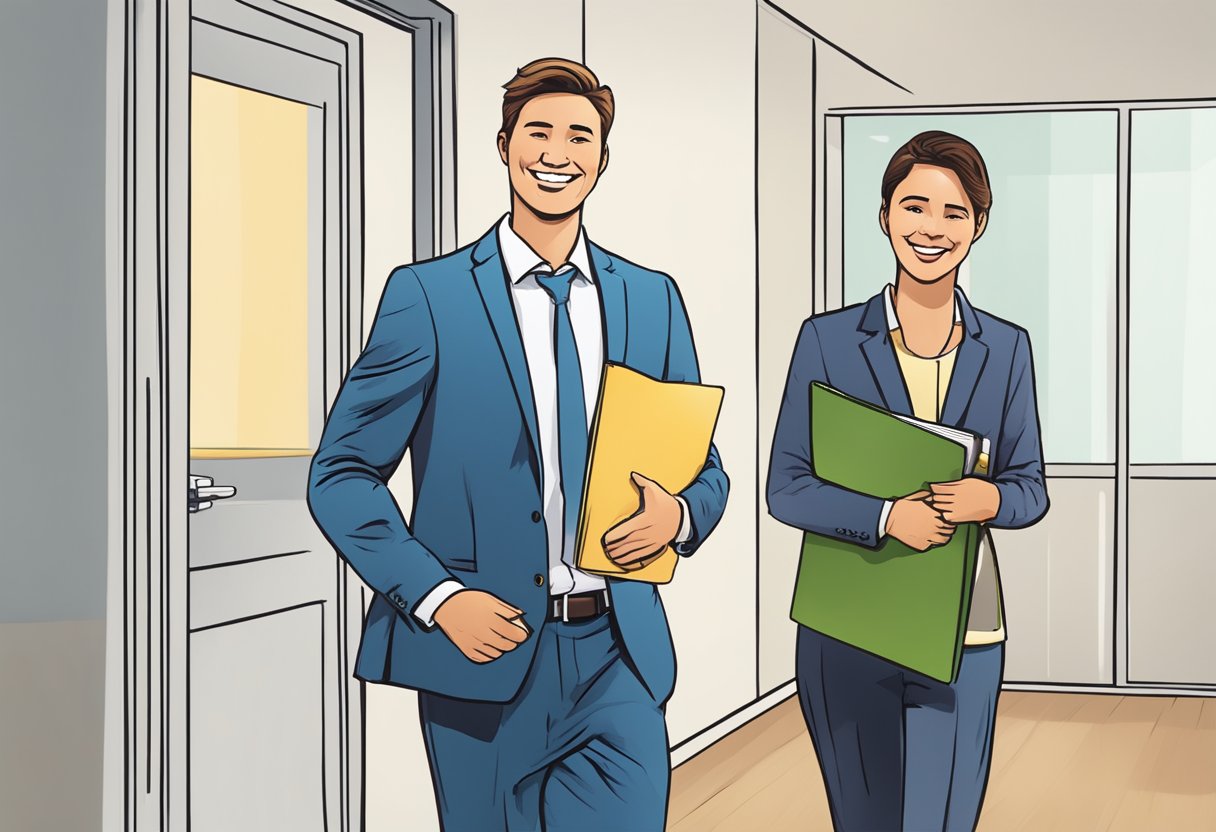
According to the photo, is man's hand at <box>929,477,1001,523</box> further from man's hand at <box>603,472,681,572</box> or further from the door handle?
the door handle

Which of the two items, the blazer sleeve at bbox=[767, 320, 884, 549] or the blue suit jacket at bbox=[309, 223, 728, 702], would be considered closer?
the blue suit jacket at bbox=[309, 223, 728, 702]

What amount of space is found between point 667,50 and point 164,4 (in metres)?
1.86

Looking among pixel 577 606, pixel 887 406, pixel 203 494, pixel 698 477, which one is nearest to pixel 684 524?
pixel 698 477

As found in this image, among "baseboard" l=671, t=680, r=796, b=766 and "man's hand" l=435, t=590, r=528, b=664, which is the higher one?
"man's hand" l=435, t=590, r=528, b=664

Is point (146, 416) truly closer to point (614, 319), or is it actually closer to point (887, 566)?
point (614, 319)

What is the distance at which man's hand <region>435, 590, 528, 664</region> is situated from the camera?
186cm

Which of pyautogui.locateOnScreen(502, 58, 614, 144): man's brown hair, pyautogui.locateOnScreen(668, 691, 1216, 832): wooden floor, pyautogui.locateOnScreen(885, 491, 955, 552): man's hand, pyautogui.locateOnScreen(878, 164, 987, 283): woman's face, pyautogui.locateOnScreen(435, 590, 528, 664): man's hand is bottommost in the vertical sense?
pyautogui.locateOnScreen(668, 691, 1216, 832): wooden floor

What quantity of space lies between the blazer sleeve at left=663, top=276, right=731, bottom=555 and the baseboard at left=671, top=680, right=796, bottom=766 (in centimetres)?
208

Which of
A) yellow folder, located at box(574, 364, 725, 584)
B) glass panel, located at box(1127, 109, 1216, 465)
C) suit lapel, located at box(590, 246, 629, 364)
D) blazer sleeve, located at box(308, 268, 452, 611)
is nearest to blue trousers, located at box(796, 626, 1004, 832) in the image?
yellow folder, located at box(574, 364, 725, 584)

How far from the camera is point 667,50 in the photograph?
12.8 feet

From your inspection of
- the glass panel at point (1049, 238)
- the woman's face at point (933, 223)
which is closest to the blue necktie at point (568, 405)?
the woman's face at point (933, 223)

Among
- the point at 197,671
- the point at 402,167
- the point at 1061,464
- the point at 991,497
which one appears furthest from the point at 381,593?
the point at 1061,464

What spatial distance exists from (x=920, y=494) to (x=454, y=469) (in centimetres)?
90

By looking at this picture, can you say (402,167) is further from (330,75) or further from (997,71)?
(997,71)
